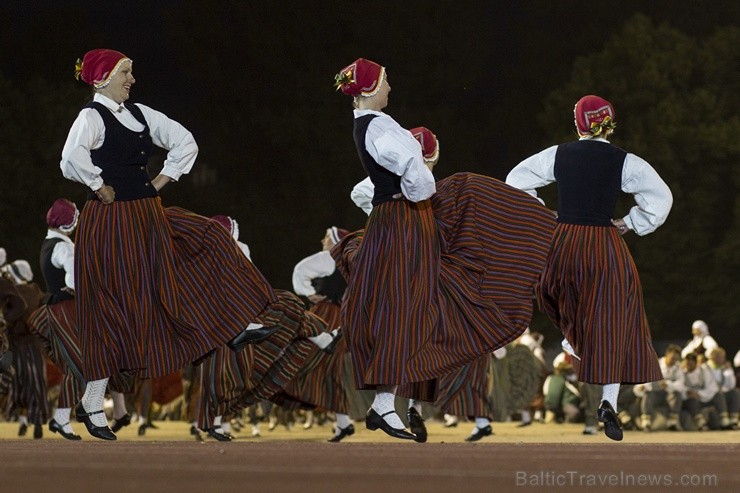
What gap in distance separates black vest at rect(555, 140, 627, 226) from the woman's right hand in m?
2.18

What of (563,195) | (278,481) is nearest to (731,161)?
(563,195)

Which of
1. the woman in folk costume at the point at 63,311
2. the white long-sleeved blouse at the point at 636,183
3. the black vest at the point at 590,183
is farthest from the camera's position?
the woman in folk costume at the point at 63,311

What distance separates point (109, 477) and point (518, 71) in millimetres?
27847

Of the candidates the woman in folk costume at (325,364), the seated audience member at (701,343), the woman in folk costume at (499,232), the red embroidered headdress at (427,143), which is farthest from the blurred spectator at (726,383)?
the woman in folk costume at (499,232)

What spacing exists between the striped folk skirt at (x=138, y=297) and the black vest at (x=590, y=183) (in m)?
1.80

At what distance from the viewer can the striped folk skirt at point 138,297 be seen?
791 centimetres

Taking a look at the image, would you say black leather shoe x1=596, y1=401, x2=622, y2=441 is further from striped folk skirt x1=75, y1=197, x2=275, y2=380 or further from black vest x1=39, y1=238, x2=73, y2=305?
black vest x1=39, y1=238, x2=73, y2=305

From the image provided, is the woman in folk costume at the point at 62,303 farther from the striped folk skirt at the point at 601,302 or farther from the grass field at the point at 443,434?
the striped folk skirt at the point at 601,302

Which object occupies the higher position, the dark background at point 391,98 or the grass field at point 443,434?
the dark background at point 391,98

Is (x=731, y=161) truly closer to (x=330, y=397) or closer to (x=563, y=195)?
(x=330, y=397)

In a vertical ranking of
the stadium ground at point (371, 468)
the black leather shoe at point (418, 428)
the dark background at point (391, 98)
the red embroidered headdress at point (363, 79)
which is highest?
the dark background at point (391, 98)

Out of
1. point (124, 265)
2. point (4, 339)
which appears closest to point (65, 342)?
point (4, 339)

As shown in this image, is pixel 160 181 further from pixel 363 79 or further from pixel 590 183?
pixel 590 183

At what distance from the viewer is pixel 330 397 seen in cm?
1186
